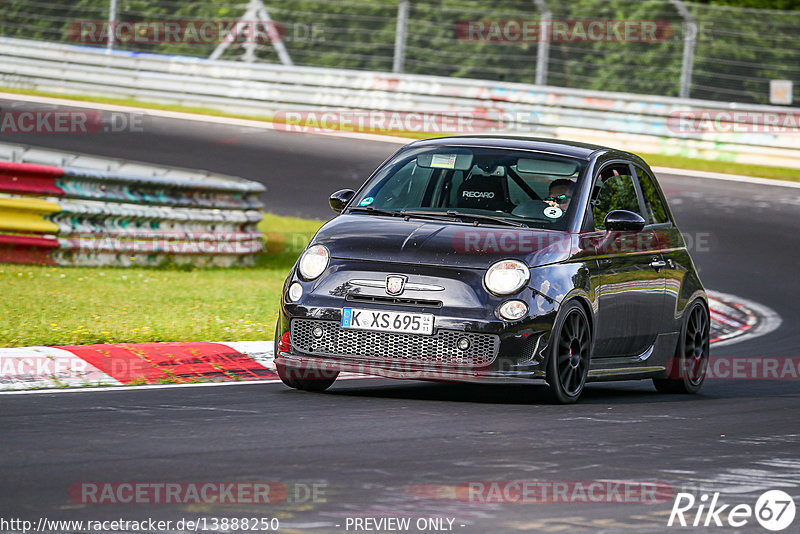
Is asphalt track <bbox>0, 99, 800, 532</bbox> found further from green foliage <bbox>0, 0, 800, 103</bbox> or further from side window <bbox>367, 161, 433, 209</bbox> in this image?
green foliage <bbox>0, 0, 800, 103</bbox>

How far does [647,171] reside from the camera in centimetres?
1065

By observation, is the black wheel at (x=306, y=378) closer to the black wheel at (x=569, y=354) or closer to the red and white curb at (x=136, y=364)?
the red and white curb at (x=136, y=364)

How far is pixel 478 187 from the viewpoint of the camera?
30.9 ft

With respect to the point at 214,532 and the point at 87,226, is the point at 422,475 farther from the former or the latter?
the point at 87,226

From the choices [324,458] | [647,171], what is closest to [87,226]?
[647,171]

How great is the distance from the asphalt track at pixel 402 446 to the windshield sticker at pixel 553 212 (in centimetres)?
111

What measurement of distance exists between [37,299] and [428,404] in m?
4.47

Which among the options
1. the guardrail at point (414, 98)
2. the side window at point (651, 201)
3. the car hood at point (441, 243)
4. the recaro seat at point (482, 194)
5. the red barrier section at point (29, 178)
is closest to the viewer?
the car hood at point (441, 243)

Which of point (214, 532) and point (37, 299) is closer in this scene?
point (214, 532)

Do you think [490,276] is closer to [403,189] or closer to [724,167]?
[403,189]

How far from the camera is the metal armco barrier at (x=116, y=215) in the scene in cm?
1377

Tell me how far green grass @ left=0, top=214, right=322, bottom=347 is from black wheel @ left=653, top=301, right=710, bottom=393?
116 inches

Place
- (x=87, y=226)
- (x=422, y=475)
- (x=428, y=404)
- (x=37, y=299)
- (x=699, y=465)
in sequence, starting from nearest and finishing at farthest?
(x=422, y=475) → (x=699, y=465) → (x=428, y=404) → (x=37, y=299) → (x=87, y=226)

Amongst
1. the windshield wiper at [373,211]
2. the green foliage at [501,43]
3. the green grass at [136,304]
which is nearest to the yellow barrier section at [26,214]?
the green grass at [136,304]
